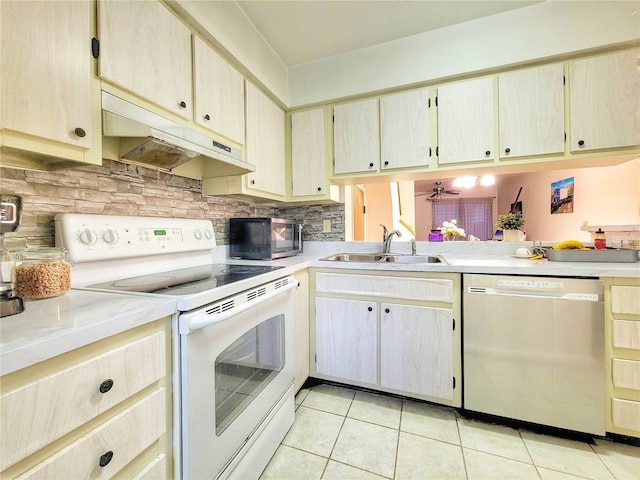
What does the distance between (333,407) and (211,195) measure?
5.09 feet

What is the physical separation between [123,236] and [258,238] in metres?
0.76

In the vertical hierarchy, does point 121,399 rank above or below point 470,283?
below

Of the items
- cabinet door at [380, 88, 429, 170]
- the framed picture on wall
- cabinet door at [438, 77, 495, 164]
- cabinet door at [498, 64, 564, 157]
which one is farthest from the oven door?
the framed picture on wall

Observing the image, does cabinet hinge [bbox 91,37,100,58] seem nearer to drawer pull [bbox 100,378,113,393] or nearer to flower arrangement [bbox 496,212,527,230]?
drawer pull [bbox 100,378,113,393]

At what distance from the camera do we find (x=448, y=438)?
1.38m

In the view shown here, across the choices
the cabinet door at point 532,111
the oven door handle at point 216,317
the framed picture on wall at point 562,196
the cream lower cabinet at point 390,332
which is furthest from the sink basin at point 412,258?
the framed picture on wall at point 562,196

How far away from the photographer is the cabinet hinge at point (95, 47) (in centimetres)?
92

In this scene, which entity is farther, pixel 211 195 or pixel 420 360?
pixel 211 195

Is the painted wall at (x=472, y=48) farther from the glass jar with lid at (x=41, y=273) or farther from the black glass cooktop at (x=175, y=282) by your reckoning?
the glass jar with lid at (x=41, y=273)

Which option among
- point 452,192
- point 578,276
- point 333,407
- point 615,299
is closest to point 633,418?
point 615,299

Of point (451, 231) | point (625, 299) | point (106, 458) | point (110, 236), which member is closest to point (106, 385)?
point (106, 458)

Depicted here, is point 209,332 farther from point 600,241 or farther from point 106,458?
point 600,241

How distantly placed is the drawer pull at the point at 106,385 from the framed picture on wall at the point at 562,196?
3.89 metres

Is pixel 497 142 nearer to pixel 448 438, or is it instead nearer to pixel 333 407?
pixel 448 438
